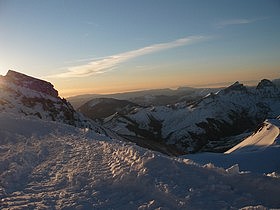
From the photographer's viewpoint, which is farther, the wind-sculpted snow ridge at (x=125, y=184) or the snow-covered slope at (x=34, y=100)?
the snow-covered slope at (x=34, y=100)

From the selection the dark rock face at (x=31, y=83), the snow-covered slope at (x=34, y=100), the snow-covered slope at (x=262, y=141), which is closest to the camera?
the snow-covered slope at (x=262, y=141)

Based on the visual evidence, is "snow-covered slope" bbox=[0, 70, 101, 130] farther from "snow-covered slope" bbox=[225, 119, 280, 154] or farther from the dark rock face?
"snow-covered slope" bbox=[225, 119, 280, 154]

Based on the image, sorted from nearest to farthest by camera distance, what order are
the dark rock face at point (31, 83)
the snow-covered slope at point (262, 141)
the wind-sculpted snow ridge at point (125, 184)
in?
1. the wind-sculpted snow ridge at point (125, 184)
2. the snow-covered slope at point (262, 141)
3. the dark rock face at point (31, 83)

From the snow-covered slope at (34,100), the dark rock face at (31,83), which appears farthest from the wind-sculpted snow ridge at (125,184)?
the dark rock face at (31,83)

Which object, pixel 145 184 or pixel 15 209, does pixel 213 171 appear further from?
pixel 15 209

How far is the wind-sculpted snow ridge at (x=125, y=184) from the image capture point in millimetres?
11023

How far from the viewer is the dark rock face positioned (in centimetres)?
10924

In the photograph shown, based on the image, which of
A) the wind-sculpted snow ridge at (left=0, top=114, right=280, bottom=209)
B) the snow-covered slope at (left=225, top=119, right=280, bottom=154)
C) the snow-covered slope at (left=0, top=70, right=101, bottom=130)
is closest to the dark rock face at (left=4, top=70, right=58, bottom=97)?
the snow-covered slope at (left=0, top=70, right=101, bottom=130)

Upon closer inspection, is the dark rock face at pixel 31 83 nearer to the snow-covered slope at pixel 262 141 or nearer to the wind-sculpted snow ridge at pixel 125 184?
the snow-covered slope at pixel 262 141

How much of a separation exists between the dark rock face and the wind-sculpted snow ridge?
92.6 metres

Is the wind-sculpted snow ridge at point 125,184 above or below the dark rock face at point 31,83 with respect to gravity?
below

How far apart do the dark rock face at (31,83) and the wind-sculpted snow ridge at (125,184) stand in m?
92.6

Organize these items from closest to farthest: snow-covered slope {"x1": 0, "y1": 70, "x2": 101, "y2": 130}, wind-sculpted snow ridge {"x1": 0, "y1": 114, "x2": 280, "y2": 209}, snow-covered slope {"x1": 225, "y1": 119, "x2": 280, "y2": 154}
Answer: wind-sculpted snow ridge {"x1": 0, "y1": 114, "x2": 280, "y2": 209}
snow-covered slope {"x1": 225, "y1": 119, "x2": 280, "y2": 154}
snow-covered slope {"x1": 0, "y1": 70, "x2": 101, "y2": 130}

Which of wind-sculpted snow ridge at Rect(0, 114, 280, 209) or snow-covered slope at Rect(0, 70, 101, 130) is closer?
wind-sculpted snow ridge at Rect(0, 114, 280, 209)
